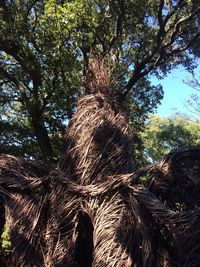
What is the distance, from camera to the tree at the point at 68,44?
13.3m

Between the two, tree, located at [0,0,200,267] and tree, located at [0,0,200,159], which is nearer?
tree, located at [0,0,200,267]

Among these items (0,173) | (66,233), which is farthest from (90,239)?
(0,173)

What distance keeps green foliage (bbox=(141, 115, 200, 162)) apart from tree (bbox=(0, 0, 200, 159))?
17.0 m

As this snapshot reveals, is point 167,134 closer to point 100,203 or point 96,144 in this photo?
point 96,144

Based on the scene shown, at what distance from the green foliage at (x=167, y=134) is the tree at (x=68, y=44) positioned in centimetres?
1704

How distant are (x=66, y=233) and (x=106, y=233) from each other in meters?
0.58

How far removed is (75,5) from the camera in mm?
12641

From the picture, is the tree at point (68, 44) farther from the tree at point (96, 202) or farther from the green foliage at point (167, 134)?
the green foliage at point (167, 134)

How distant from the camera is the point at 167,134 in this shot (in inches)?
1436

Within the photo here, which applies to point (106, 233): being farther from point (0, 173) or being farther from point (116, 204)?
point (0, 173)

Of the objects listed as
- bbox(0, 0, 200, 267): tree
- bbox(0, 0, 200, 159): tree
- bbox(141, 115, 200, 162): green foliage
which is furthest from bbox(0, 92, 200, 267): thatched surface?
bbox(141, 115, 200, 162): green foliage

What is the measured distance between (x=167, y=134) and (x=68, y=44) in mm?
23960

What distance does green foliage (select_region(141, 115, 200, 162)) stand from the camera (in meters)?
34.2

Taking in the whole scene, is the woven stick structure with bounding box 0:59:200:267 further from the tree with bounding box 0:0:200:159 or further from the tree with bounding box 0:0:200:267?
the tree with bounding box 0:0:200:159
